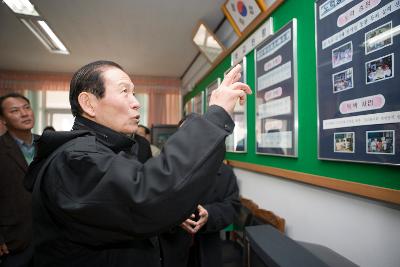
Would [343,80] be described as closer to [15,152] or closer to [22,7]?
[15,152]

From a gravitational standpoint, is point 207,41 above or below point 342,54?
above

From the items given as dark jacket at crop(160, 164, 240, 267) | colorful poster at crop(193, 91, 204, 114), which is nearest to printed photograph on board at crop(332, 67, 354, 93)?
dark jacket at crop(160, 164, 240, 267)

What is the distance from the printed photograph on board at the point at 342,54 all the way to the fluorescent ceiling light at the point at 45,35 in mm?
3262

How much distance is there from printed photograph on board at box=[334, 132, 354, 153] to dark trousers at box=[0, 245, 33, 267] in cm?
216

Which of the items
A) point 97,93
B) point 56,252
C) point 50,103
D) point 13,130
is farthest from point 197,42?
point 50,103

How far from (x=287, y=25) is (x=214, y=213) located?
125 centimetres

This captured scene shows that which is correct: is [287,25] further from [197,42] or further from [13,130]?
[13,130]

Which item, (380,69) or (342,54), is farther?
(342,54)

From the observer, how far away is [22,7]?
105 inches

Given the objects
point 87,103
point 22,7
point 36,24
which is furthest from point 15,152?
point 36,24

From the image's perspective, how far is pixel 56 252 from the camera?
73 centimetres

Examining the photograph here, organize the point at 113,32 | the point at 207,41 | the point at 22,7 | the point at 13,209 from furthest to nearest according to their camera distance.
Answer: the point at 113,32 → the point at 207,41 → the point at 22,7 → the point at 13,209

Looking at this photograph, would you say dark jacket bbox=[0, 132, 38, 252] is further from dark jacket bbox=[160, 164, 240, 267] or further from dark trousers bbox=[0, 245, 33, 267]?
dark jacket bbox=[160, 164, 240, 267]

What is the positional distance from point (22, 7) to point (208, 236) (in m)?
3.00
